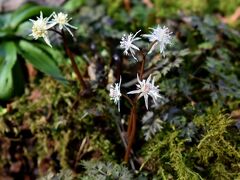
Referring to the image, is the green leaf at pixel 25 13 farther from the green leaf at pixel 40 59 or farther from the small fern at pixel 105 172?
the small fern at pixel 105 172

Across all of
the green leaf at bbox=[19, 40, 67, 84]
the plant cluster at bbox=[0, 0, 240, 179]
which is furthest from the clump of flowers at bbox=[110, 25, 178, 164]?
the green leaf at bbox=[19, 40, 67, 84]

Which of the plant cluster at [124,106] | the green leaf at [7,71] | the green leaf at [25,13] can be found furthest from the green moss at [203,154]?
the green leaf at [25,13]

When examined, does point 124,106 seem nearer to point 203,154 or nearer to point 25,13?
point 203,154

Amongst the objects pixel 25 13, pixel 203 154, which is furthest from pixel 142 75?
pixel 25 13

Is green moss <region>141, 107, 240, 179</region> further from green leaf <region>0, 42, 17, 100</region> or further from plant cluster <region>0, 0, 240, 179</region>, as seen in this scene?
green leaf <region>0, 42, 17, 100</region>

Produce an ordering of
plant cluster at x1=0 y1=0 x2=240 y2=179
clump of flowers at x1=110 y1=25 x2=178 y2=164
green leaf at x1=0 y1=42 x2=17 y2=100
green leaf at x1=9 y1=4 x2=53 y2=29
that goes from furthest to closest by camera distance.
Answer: green leaf at x1=9 y1=4 x2=53 y2=29
green leaf at x1=0 y1=42 x2=17 y2=100
plant cluster at x1=0 y1=0 x2=240 y2=179
clump of flowers at x1=110 y1=25 x2=178 y2=164

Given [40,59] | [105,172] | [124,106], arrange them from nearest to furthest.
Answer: [105,172]
[124,106]
[40,59]
